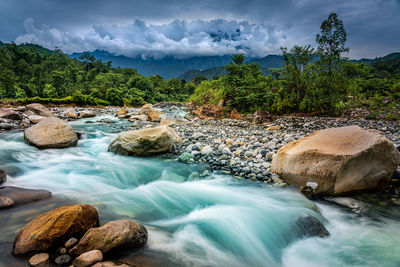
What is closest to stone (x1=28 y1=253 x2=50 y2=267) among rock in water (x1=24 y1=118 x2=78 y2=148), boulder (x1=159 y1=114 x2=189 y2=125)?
rock in water (x1=24 y1=118 x2=78 y2=148)

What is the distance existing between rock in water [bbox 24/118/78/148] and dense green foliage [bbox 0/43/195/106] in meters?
17.0

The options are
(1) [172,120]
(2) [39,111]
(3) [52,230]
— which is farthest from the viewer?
(2) [39,111]

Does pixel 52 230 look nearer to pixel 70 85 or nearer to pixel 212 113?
pixel 212 113

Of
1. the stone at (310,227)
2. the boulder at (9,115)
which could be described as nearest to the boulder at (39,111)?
the boulder at (9,115)

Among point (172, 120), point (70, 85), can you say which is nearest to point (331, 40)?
point (172, 120)

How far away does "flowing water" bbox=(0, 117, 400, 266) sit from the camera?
2617 millimetres

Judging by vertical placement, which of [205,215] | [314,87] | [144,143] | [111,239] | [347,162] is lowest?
[205,215]

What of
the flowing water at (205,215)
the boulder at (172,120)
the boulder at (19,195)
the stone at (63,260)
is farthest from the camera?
the boulder at (172,120)

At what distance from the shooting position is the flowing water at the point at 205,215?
2617mm

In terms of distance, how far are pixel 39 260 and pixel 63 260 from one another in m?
0.22

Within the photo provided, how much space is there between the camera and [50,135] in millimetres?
6613

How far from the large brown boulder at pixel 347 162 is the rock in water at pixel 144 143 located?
159 inches

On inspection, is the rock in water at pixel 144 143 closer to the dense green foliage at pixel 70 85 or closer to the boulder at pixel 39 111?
the boulder at pixel 39 111

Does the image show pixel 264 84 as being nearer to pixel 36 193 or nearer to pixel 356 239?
pixel 356 239
